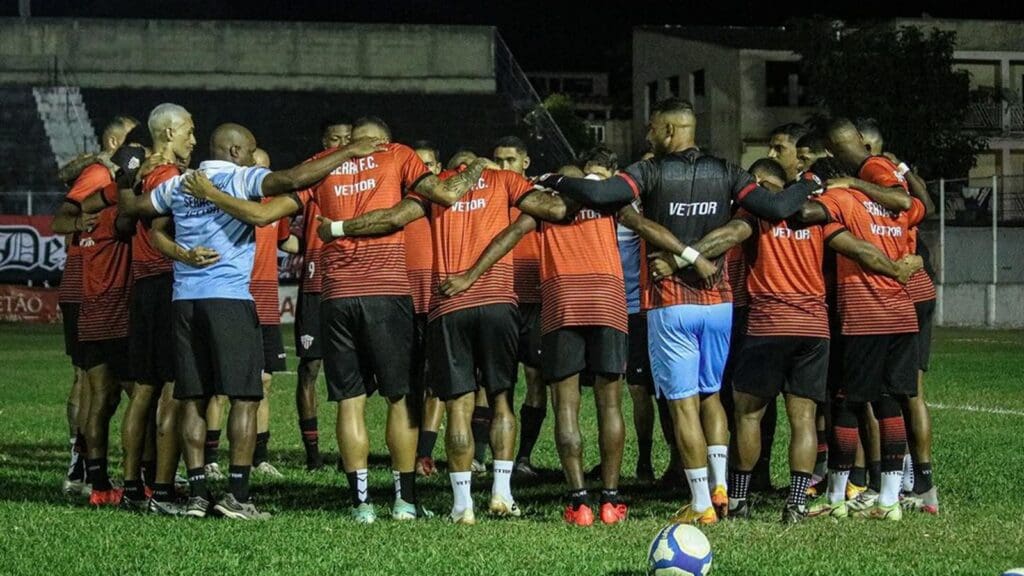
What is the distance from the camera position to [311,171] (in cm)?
914

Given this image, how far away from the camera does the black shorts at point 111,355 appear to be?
1084 centimetres

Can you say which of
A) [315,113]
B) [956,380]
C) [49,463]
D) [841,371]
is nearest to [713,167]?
[841,371]

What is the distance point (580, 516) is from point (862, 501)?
195cm

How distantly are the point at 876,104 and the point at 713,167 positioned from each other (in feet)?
136

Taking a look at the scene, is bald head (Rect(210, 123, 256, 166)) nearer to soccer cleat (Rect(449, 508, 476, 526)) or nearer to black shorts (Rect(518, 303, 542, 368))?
soccer cleat (Rect(449, 508, 476, 526))

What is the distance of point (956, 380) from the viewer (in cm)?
2030

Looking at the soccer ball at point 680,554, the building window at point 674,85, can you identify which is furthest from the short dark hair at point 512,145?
the building window at point 674,85

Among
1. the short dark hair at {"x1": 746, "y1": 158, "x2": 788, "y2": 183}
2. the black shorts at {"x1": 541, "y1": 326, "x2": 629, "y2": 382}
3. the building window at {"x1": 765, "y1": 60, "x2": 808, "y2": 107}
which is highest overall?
the building window at {"x1": 765, "y1": 60, "x2": 808, "y2": 107}

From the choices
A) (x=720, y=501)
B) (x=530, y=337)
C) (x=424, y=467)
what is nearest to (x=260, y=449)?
(x=424, y=467)

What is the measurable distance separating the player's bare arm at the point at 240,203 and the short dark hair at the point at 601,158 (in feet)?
9.66

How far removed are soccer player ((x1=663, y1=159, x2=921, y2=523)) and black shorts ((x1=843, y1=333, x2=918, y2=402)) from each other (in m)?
0.28

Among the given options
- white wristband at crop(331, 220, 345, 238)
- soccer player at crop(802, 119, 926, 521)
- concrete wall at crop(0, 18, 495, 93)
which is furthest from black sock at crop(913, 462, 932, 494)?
concrete wall at crop(0, 18, 495, 93)

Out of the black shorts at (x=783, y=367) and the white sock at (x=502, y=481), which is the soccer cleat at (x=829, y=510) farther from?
the white sock at (x=502, y=481)

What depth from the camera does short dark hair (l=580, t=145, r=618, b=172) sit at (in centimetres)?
1149
